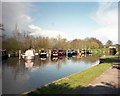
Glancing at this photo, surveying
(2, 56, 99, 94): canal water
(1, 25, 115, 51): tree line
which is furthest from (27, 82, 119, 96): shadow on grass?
(1, 25, 115, 51): tree line

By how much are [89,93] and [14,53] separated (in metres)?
52.6

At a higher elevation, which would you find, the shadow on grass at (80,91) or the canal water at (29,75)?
the shadow on grass at (80,91)

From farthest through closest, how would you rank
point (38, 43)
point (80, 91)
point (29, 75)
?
point (38, 43) < point (29, 75) < point (80, 91)

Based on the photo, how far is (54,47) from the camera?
90.4 metres

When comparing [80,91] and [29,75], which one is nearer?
[80,91]

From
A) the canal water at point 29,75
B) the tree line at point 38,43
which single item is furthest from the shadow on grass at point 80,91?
the tree line at point 38,43

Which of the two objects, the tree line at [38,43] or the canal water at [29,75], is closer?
the canal water at [29,75]

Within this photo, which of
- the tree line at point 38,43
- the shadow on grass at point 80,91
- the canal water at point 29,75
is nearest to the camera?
the shadow on grass at point 80,91

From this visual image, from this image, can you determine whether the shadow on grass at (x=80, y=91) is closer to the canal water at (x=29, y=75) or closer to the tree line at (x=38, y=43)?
the canal water at (x=29, y=75)

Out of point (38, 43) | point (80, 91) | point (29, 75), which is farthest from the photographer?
point (38, 43)

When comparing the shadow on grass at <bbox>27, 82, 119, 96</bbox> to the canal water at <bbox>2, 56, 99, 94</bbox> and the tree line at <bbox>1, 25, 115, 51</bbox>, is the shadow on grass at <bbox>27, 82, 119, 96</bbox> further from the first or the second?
the tree line at <bbox>1, 25, 115, 51</bbox>

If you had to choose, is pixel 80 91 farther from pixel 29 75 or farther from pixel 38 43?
pixel 38 43

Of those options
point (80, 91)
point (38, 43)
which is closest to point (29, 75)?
point (80, 91)

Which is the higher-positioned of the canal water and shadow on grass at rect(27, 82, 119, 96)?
shadow on grass at rect(27, 82, 119, 96)
